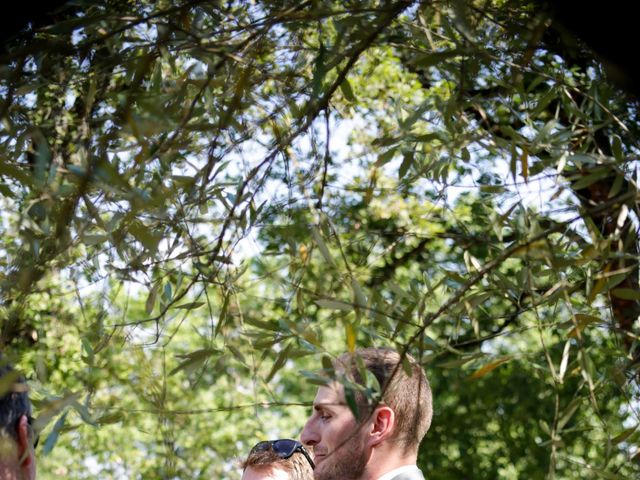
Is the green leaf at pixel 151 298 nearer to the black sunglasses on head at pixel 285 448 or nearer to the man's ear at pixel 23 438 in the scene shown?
the man's ear at pixel 23 438

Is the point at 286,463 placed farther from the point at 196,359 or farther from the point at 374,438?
the point at 196,359

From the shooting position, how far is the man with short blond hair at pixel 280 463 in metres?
3.74

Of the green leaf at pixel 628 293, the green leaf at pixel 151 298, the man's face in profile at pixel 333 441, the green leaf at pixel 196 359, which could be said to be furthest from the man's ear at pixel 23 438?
the green leaf at pixel 628 293

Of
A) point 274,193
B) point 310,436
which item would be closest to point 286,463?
point 310,436

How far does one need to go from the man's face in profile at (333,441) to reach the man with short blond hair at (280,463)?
32 centimetres

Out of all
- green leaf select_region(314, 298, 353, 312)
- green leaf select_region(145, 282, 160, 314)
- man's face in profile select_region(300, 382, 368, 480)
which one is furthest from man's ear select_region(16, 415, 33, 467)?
man's face in profile select_region(300, 382, 368, 480)

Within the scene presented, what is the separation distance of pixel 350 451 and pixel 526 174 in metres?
1.41

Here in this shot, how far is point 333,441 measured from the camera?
3305 mm

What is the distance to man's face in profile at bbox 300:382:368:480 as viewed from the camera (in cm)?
325

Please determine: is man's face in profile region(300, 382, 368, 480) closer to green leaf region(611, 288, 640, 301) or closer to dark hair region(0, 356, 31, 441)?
green leaf region(611, 288, 640, 301)

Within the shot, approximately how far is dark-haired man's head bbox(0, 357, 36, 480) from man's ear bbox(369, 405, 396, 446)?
149 centimetres

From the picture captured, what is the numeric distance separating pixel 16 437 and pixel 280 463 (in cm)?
187

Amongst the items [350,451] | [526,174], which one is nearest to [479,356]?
[526,174]

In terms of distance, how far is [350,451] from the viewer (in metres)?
3.26
